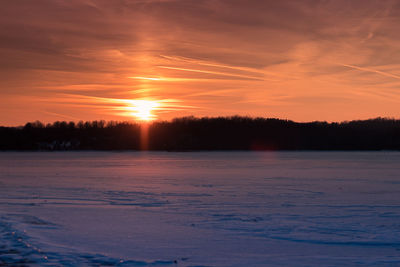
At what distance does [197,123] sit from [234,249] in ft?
378

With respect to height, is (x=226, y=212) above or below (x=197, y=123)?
below

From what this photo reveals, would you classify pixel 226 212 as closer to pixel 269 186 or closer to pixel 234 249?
pixel 234 249

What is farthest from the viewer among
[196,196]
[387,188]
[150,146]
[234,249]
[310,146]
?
[150,146]

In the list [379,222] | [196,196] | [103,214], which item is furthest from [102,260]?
[196,196]

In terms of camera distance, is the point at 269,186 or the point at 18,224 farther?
the point at 269,186

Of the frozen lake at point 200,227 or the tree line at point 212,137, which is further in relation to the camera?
the tree line at point 212,137

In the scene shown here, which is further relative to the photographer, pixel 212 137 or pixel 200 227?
pixel 212 137

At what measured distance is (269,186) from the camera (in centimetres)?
1616

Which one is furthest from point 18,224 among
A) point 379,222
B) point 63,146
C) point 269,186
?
point 63,146

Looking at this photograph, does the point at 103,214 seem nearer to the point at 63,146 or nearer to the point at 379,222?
the point at 379,222

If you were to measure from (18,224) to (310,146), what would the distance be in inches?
3755

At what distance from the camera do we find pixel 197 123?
401 feet

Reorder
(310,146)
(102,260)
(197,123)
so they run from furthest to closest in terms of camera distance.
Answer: (197,123) < (310,146) < (102,260)

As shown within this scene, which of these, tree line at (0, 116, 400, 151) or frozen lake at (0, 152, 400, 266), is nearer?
frozen lake at (0, 152, 400, 266)
